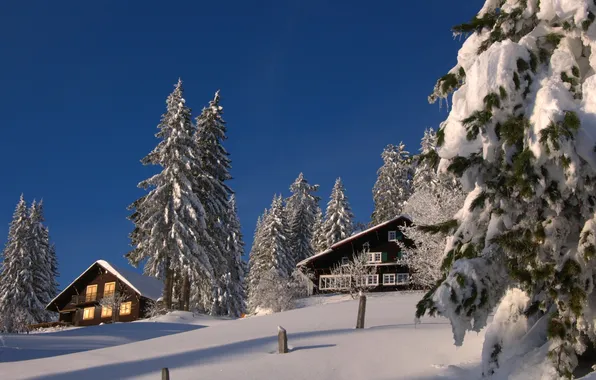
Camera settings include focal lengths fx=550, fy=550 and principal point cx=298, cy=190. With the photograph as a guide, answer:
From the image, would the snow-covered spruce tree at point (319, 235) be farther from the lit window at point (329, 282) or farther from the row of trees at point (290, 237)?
the lit window at point (329, 282)

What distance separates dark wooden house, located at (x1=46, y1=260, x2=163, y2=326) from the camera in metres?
53.3

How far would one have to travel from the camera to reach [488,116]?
30.2ft

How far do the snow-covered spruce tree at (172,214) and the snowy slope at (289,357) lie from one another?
18063 millimetres

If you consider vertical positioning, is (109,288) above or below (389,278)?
below

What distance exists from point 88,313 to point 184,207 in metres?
26.6

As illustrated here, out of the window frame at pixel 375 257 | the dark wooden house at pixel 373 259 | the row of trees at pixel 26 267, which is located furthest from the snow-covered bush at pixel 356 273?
the row of trees at pixel 26 267

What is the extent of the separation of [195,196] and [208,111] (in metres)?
9.07

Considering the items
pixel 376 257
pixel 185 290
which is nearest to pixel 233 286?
pixel 376 257

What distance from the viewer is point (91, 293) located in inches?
2227

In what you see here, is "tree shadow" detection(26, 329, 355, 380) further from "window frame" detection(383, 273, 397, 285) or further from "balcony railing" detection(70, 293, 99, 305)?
"balcony railing" detection(70, 293, 99, 305)

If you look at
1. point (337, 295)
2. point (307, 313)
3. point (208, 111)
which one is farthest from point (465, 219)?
point (337, 295)

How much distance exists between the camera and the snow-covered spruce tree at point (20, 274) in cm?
5209

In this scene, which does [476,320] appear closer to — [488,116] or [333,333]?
[488,116]

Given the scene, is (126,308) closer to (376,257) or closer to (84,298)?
(84,298)
